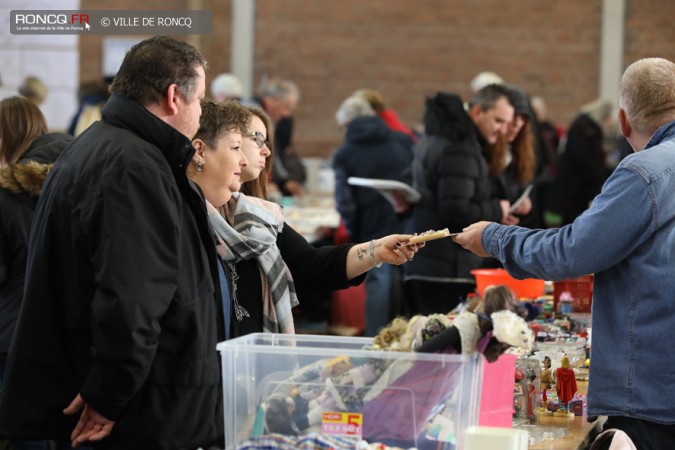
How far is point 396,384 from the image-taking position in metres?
2.23

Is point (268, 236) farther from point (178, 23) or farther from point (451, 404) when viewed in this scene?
point (178, 23)

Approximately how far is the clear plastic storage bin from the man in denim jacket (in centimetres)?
51

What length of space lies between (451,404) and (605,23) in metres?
10.3

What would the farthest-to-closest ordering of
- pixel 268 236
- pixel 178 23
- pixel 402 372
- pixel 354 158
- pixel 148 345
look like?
1. pixel 354 158
2. pixel 178 23
3. pixel 268 236
4. pixel 148 345
5. pixel 402 372

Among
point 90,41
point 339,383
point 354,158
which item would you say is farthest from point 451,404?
point 90,41

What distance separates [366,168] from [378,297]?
33.5 inches

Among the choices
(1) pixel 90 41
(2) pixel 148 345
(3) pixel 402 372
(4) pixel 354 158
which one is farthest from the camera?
(1) pixel 90 41

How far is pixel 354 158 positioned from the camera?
23.2 feet

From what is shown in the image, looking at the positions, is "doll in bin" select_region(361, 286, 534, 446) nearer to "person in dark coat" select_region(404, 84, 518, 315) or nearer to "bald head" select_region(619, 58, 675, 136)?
"bald head" select_region(619, 58, 675, 136)

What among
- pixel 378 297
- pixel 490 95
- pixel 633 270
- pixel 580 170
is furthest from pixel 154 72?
pixel 580 170

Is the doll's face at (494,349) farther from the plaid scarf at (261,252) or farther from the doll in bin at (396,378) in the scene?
the plaid scarf at (261,252)

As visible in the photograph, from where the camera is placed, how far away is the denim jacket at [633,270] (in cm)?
256

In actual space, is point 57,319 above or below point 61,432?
above

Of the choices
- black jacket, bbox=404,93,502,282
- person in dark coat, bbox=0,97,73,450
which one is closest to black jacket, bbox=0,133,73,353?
person in dark coat, bbox=0,97,73,450
